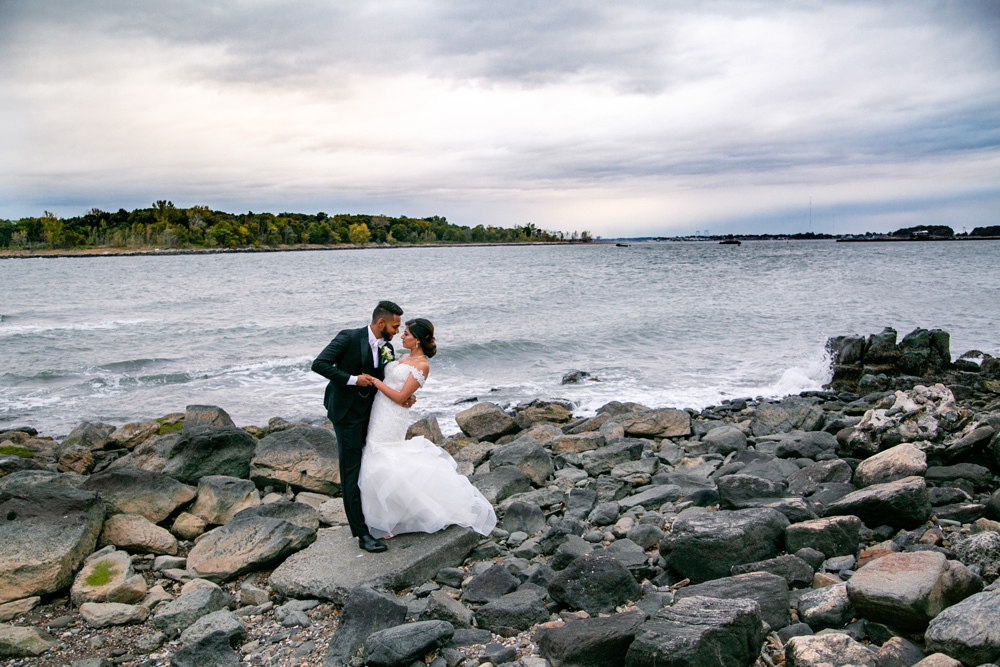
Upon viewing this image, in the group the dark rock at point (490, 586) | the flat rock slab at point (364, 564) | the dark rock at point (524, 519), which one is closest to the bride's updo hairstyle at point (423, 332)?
the flat rock slab at point (364, 564)

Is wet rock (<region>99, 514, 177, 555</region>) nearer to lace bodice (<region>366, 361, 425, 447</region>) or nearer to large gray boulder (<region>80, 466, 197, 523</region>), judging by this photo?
large gray boulder (<region>80, 466, 197, 523</region>)

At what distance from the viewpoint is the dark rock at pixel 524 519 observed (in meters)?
7.95

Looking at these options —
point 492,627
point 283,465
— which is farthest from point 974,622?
point 283,465

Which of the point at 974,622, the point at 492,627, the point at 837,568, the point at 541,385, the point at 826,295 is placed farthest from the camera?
the point at 826,295

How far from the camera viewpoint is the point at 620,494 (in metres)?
9.23

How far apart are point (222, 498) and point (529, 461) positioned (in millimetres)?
4222

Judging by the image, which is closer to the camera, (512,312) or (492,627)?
(492,627)

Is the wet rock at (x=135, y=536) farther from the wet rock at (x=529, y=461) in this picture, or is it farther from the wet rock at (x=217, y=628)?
the wet rock at (x=529, y=461)

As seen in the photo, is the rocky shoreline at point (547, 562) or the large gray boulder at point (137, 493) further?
the large gray boulder at point (137, 493)

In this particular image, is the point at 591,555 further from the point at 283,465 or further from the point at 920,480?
the point at 283,465

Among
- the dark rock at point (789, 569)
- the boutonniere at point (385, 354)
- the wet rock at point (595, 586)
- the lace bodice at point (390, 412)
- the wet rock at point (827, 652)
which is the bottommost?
the wet rock at point (595, 586)

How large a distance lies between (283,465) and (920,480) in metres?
7.88

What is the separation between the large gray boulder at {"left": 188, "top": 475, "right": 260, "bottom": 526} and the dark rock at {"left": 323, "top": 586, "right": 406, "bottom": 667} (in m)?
3.54

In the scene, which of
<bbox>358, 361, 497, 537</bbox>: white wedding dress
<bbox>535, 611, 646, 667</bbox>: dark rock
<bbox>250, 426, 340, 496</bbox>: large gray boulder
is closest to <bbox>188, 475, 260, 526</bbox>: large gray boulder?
<bbox>250, 426, 340, 496</bbox>: large gray boulder
